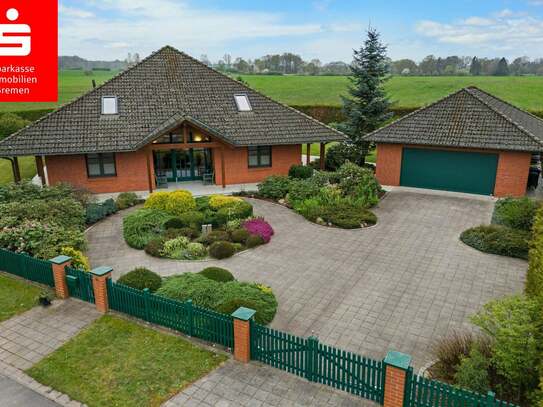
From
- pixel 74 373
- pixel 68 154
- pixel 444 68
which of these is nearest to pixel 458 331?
pixel 74 373

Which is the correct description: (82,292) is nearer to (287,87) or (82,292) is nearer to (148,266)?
(148,266)

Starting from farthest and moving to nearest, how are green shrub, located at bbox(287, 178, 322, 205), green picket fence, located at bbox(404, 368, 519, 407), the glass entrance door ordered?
the glass entrance door, green shrub, located at bbox(287, 178, 322, 205), green picket fence, located at bbox(404, 368, 519, 407)

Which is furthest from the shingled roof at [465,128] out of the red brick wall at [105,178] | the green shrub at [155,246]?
the green shrub at [155,246]

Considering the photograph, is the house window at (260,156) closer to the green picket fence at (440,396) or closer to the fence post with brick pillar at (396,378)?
the fence post with brick pillar at (396,378)

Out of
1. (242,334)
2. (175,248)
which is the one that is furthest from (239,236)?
(242,334)

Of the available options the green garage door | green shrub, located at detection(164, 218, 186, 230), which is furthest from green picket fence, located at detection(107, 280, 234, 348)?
the green garage door

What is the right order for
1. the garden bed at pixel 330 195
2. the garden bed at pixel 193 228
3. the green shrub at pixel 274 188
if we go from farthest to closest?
1. the green shrub at pixel 274 188
2. the garden bed at pixel 330 195
3. the garden bed at pixel 193 228

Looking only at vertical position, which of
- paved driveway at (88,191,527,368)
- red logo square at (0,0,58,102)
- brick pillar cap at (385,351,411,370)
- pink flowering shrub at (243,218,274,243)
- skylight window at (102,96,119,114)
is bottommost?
paved driveway at (88,191,527,368)

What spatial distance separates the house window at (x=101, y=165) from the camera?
23328mm

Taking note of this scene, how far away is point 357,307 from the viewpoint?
12047 millimetres

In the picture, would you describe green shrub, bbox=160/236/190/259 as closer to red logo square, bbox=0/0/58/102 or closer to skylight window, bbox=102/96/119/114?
skylight window, bbox=102/96/119/114

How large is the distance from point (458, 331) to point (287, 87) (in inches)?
2675

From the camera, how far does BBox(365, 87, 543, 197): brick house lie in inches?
882

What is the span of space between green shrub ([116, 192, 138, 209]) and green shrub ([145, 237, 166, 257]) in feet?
18.8
